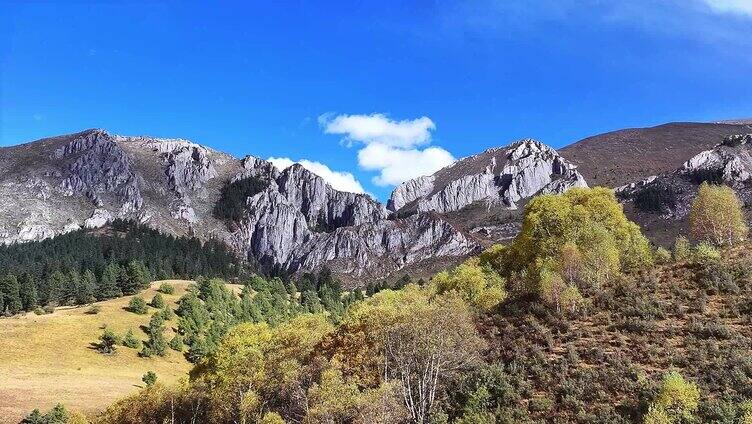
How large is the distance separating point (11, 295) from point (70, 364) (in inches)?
2074

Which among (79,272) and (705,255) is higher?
(79,272)

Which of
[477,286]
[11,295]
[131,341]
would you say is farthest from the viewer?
[11,295]

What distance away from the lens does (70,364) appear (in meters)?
71.2

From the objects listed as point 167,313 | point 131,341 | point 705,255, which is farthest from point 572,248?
point 167,313

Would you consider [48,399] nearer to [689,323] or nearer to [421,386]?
[421,386]

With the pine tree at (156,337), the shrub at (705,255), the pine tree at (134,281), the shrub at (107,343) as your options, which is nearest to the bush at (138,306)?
the pine tree at (156,337)

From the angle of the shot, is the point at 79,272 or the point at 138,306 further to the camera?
the point at 79,272

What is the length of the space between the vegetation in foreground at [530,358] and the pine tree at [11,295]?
266ft

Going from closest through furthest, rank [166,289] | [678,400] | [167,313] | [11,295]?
[678,400], [167,313], [11,295], [166,289]

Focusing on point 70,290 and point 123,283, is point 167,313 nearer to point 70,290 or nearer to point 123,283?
point 123,283

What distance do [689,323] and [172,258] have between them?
186 meters

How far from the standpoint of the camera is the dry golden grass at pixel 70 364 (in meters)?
52.5

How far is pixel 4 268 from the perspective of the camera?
15800cm

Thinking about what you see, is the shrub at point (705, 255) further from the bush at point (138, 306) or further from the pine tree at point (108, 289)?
the pine tree at point (108, 289)
